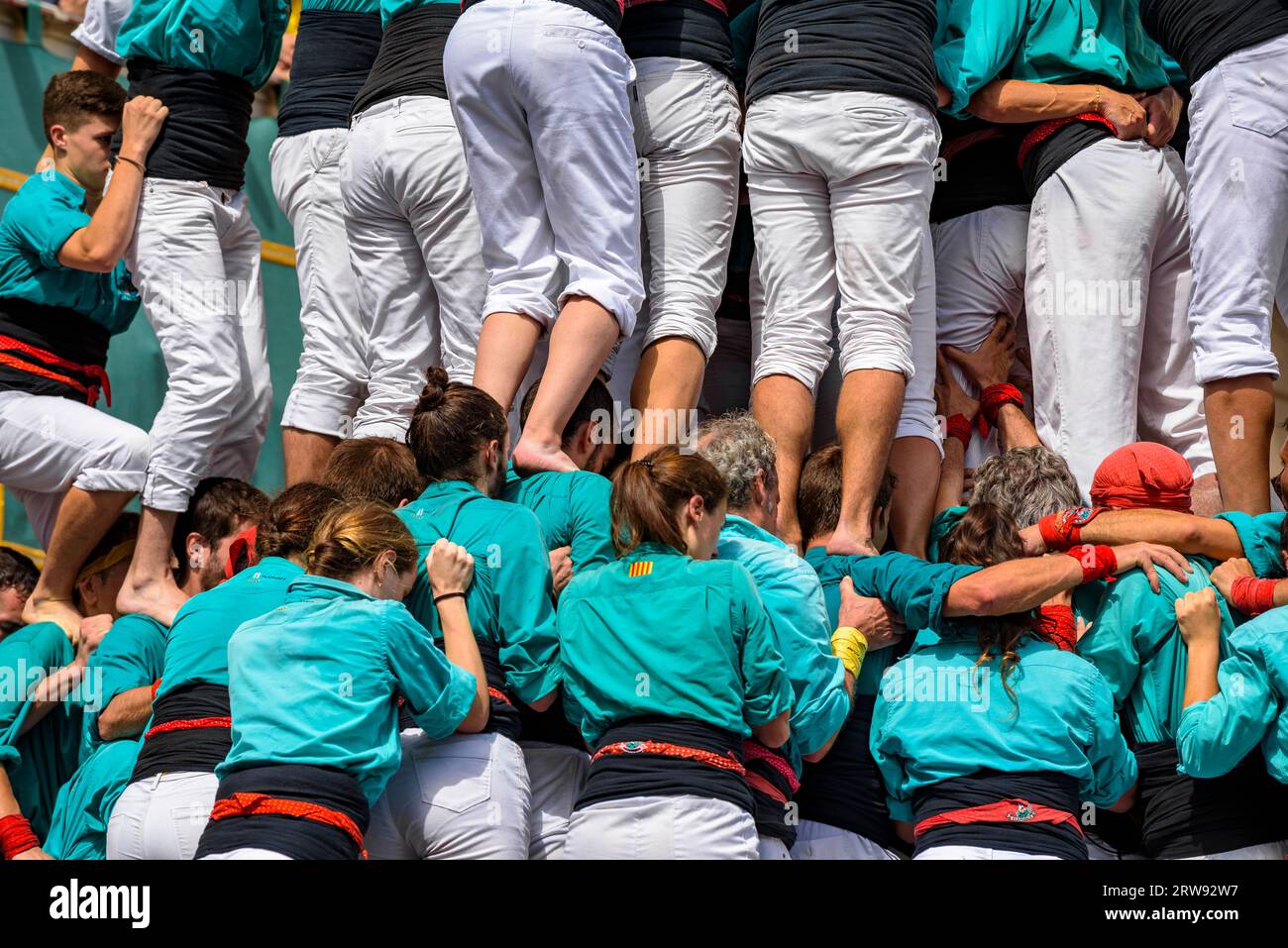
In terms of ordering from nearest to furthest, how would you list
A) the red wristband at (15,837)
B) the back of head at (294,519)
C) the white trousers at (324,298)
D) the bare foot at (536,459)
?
the back of head at (294,519)
the bare foot at (536,459)
the red wristband at (15,837)
the white trousers at (324,298)

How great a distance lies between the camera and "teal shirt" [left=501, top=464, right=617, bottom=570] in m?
4.05

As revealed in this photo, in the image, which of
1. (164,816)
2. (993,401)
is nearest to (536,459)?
(164,816)

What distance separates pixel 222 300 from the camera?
18.2ft

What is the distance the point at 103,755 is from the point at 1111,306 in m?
3.21

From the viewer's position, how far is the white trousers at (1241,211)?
15.3 feet

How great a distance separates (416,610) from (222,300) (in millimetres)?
2123

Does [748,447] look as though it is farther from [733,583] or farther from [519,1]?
[519,1]

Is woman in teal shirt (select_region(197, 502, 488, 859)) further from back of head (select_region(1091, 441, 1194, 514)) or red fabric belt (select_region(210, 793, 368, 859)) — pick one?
back of head (select_region(1091, 441, 1194, 514))

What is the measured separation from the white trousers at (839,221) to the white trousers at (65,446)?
208 cm

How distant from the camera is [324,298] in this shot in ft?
18.0

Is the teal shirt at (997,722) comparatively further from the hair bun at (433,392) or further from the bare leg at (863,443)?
the hair bun at (433,392)

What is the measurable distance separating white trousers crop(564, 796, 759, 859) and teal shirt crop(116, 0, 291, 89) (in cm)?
318

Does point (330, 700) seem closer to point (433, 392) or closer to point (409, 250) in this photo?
point (433, 392)

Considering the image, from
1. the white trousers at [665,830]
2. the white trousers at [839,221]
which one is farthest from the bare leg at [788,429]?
the white trousers at [665,830]
